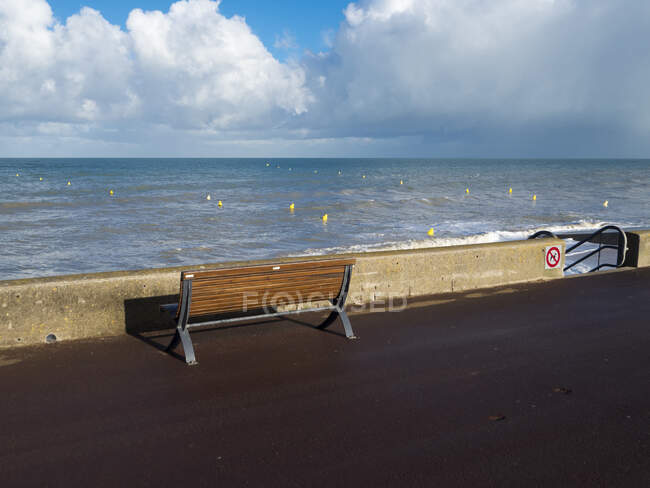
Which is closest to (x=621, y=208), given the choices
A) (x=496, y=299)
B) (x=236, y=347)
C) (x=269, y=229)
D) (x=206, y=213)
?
(x=269, y=229)

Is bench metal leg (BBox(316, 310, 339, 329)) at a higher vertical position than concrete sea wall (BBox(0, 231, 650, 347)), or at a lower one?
lower

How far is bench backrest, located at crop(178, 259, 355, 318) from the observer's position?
4137 millimetres

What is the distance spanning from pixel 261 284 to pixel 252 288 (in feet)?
0.27

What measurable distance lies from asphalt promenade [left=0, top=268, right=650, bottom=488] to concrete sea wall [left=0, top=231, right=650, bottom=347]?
0.20 metres

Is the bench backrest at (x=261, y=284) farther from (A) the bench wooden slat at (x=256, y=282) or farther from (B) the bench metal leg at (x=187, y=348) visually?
(B) the bench metal leg at (x=187, y=348)

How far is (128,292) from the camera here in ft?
16.1

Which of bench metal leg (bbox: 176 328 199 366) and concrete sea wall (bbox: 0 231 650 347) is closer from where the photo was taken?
bench metal leg (bbox: 176 328 199 366)

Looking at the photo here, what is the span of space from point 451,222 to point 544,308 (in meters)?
19.1

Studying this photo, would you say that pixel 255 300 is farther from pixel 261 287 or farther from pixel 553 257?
pixel 553 257

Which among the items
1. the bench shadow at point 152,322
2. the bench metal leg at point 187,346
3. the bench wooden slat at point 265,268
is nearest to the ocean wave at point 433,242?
the bench shadow at point 152,322

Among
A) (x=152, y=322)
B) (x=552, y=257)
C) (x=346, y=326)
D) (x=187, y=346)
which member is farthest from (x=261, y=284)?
(x=552, y=257)

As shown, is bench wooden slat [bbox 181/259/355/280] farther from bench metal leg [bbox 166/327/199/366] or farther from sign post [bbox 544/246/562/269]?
sign post [bbox 544/246/562/269]

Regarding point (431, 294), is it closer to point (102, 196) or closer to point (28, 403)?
point (28, 403)

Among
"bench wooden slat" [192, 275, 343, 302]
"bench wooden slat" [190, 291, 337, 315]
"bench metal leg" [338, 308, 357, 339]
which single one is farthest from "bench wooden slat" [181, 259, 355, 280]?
"bench metal leg" [338, 308, 357, 339]
